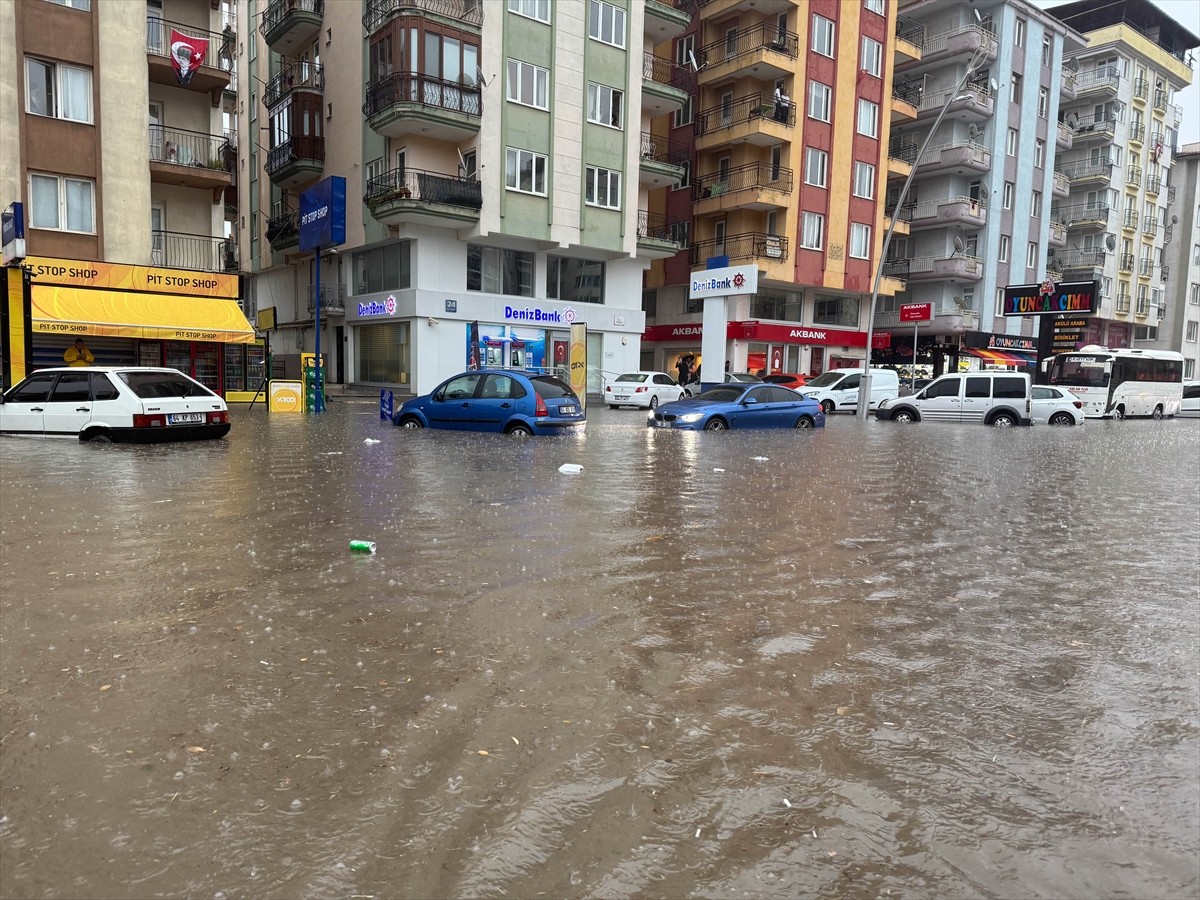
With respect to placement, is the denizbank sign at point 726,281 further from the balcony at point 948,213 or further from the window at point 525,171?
the balcony at point 948,213

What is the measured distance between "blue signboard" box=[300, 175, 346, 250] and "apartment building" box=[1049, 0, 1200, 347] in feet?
178

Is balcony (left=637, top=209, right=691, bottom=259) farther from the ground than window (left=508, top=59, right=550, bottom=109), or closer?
closer

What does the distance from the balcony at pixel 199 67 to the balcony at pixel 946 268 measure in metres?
39.9

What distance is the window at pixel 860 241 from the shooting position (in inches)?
1833

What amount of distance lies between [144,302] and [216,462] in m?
15.3

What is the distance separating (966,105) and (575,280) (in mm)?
27907

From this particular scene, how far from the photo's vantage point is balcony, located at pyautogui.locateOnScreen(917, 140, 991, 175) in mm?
50156

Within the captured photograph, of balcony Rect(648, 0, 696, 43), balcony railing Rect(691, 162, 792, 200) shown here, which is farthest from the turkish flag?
balcony railing Rect(691, 162, 792, 200)

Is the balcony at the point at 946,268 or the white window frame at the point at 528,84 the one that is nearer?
the white window frame at the point at 528,84

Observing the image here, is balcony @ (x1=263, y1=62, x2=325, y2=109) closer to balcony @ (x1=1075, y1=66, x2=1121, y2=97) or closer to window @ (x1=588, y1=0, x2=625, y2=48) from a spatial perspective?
window @ (x1=588, y1=0, x2=625, y2=48)

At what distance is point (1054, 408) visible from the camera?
30922 mm

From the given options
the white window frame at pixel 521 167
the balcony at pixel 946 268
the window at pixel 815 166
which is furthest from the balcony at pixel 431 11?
the balcony at pixel 946 268

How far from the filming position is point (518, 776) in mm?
3412

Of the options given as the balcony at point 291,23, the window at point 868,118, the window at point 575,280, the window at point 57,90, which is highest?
the balcony at point 291,23
